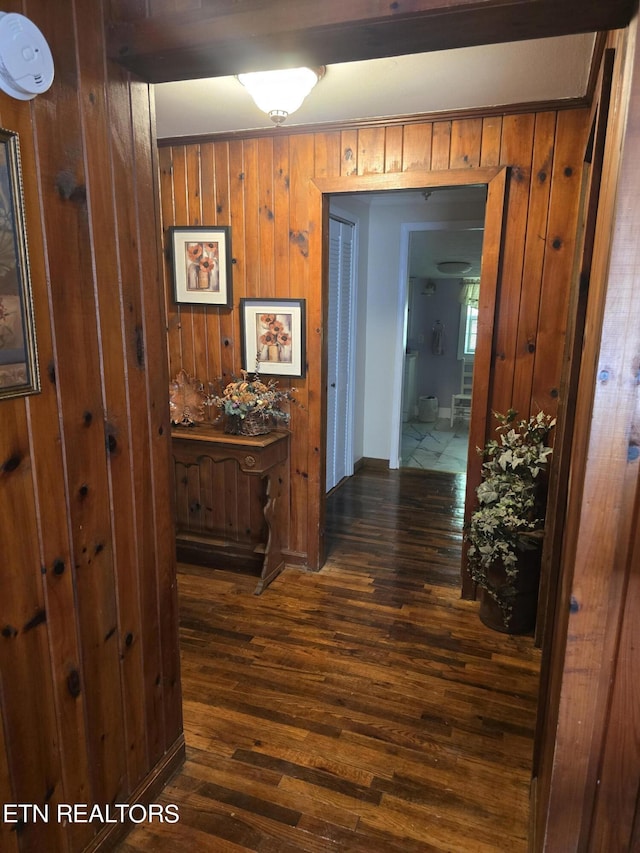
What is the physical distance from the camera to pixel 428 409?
27.4 ft

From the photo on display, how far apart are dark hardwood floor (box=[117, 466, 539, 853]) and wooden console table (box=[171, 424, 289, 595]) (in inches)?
6.3

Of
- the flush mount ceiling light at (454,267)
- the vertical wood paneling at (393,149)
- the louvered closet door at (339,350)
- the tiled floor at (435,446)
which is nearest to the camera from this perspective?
the vertical wood paneling at (393,149)

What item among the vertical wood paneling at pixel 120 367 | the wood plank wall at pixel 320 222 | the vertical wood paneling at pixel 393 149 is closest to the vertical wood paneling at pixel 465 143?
the wood plank wall at pixel 320 222

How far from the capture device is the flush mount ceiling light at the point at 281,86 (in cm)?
205

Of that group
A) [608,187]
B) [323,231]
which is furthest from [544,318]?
[608,187]

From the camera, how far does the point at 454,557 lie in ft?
11.6

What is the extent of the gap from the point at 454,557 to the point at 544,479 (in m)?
1.03

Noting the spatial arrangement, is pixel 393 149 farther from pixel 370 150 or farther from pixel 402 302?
pixel 402 302

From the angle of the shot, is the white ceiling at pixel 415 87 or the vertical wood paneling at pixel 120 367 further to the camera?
the white ceiling at pixel 415 87

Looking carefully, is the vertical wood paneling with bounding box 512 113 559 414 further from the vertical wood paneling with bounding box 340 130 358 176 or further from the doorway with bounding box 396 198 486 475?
the doorway with bounding box 396 198 486 475

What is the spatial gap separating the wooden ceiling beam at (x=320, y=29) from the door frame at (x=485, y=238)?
1464mm

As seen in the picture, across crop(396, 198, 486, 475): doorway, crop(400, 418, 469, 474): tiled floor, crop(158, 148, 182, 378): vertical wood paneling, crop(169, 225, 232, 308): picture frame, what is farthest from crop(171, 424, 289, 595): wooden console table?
crop(396, 198, 486, 475): doorway

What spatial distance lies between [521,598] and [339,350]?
2613mm

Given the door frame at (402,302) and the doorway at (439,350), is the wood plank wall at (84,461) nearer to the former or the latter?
the door frame at (402,302)
